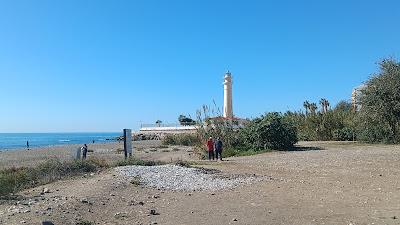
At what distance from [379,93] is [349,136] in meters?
9.78

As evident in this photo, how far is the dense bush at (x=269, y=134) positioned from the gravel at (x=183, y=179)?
14.0 metres

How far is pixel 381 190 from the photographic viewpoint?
14.6m

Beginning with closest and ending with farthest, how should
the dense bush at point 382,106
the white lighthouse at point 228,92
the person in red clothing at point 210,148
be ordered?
the person in red clothing at point 210,148
the dense bush at point 382,106
the white lighthouse at point 228,92

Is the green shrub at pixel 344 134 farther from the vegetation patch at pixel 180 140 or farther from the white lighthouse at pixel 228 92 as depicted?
the white lighthouse at pixel 228 92

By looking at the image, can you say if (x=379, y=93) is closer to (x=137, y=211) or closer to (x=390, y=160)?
(x=390, y=160)

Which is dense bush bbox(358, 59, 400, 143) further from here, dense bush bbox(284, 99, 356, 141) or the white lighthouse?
the white lighthouse

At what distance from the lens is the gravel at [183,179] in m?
16.3

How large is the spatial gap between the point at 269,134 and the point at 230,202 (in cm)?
2164

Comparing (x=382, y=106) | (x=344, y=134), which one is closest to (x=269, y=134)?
(x=382, y=106)

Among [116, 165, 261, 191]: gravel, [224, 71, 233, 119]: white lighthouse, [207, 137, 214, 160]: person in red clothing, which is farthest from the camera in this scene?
[224, 71, 233, 119]: white lighthouse

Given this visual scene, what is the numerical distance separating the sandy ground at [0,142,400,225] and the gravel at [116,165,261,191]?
0.67 meters

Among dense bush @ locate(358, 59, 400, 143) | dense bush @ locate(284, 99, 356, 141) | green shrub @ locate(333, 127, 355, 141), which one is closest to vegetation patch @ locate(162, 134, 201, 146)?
dense bush @ locate(284, 99, 356, 141)

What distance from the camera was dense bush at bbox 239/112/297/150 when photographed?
34344 mm

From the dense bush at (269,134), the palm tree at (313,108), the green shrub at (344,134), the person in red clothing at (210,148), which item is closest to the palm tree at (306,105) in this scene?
the palm tree at (313,108)
